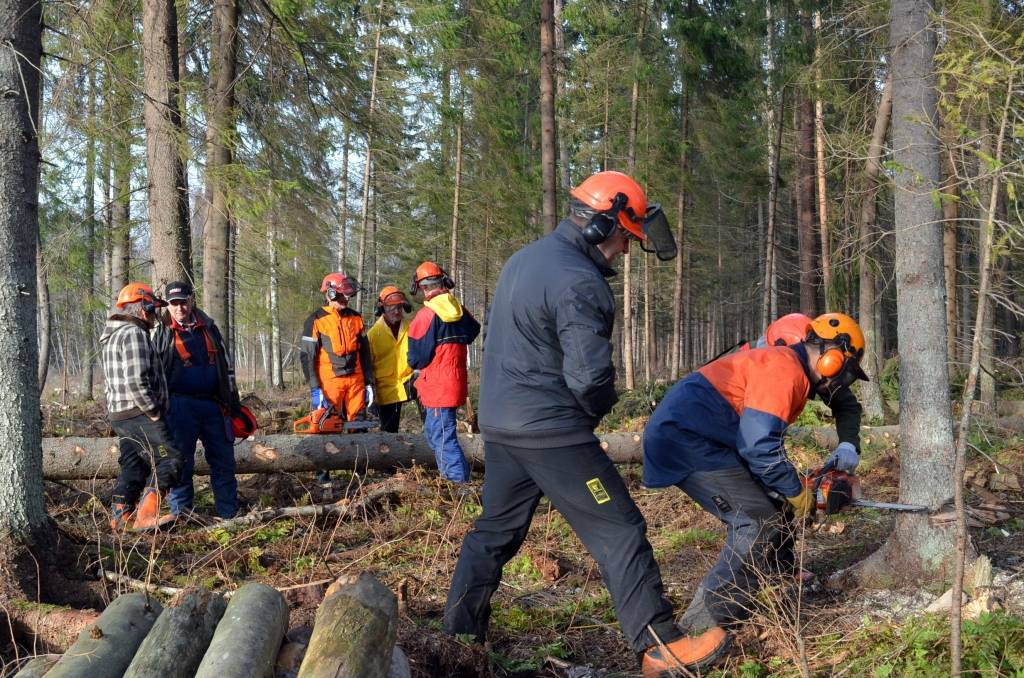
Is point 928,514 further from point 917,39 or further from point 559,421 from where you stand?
point 917,39

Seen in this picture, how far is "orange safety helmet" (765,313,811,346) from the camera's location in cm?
477

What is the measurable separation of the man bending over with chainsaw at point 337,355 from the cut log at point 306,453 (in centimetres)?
52

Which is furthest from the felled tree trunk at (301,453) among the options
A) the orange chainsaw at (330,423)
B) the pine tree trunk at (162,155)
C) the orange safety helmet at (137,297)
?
the pine tree trunk at (162,155)

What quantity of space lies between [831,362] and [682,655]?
5.45ft

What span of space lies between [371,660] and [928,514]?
3205 mm

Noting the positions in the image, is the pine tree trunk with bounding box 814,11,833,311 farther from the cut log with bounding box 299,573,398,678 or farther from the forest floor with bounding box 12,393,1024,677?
the cut log with bounding box 299,573,398,678

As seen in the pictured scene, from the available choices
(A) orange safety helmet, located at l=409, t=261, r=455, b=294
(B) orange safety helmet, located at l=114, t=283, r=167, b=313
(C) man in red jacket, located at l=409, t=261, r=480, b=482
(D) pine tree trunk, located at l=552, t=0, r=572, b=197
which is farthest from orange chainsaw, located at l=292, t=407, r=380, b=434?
(D) pine tree trunk, located at l=552, t=0, r=572, b=197

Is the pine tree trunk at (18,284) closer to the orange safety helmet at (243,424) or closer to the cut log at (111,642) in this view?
the cut log at (111,642)

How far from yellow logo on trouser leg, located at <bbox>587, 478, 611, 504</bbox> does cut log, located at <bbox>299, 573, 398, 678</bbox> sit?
96cm

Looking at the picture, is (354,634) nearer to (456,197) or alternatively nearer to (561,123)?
(561,123)

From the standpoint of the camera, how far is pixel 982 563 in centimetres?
389

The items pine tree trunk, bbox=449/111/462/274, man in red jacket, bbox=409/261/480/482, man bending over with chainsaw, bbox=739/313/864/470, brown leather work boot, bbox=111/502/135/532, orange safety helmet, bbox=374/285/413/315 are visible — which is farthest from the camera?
pine tree trunk, bbox=449/111/462/274

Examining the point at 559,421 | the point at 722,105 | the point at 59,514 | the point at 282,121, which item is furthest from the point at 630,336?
the point at 559,421

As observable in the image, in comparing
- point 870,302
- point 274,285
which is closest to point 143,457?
point 274,285
